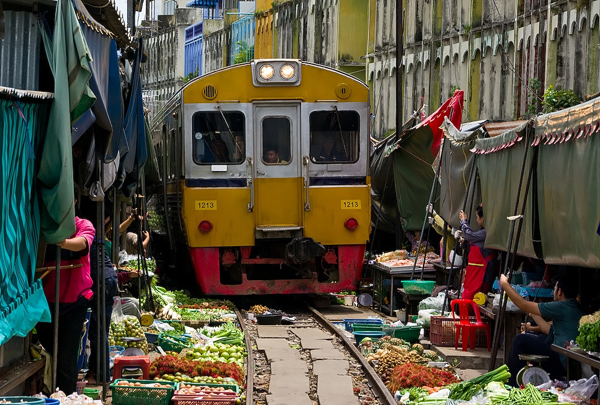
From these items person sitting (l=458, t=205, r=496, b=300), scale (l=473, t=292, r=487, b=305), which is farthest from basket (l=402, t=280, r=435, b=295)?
scale (l=473, t=292, r=487, b=305)

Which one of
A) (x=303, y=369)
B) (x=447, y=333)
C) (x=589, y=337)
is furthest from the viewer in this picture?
(x=447, y=333)

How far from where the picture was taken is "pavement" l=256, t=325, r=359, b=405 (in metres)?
10.1

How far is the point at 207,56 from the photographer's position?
55.4 meters

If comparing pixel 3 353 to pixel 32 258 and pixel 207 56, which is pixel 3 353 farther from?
pixel 207 56

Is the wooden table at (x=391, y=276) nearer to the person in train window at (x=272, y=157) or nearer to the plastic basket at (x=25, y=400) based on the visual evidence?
the person in train window at (x=272, y=157)

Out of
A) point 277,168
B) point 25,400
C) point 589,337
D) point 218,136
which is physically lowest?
point 25,400

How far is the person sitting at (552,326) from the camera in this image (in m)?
9.03

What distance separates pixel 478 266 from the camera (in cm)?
1286

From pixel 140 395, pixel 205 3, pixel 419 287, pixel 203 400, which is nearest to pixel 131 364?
pixel 140 395

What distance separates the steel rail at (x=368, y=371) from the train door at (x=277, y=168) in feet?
5.59

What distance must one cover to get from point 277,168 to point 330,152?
827 mm

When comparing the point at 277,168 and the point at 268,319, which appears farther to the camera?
the point at 277,168

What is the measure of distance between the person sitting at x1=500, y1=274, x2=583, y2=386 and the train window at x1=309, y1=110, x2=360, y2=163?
673 cm

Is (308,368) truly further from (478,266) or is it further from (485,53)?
(485,53)
